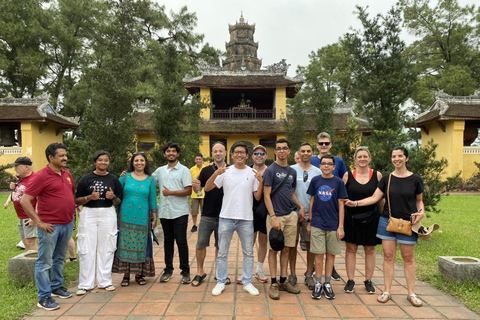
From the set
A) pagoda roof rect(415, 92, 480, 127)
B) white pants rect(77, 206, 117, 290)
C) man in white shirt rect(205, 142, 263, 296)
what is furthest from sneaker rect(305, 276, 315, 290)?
pagoda roof rect(415, 92, 480, 127)

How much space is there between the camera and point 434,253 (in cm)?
585

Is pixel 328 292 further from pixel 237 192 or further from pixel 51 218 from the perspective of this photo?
pixel 51 218

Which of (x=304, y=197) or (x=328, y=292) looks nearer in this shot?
(x=328, y=292)

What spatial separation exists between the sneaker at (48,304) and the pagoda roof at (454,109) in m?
19.3

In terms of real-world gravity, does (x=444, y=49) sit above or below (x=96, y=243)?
above

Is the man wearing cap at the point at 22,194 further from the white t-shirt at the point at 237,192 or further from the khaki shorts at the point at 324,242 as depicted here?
the khaki shorts at the point at 324,242

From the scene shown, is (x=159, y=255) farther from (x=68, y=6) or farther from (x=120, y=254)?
(x=68, y=6)

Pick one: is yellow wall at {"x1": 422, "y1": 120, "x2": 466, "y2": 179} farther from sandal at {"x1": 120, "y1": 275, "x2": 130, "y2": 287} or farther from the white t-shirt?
sandal at {"x1": 120, "y1": 275, "x2": 130, "y2": 287}

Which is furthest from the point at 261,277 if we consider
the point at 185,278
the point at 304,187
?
the point at 304,187

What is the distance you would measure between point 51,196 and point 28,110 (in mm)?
18424

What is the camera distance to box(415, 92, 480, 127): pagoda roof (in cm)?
1730

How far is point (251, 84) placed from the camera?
20.6 m

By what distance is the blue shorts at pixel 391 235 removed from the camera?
3668mm

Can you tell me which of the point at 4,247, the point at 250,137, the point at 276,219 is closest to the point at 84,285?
the point at 276,219
